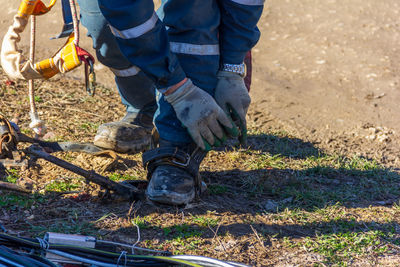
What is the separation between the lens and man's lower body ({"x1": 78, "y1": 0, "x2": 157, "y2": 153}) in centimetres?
248

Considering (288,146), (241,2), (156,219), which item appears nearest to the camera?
(156,219)

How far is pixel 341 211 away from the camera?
2186 mm

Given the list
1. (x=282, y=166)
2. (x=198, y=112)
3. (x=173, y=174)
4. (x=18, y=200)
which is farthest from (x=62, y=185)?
(x=282, y=166)

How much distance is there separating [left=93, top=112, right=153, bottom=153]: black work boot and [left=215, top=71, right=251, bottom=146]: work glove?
1.94 ft

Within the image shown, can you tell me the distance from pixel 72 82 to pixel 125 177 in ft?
4.93

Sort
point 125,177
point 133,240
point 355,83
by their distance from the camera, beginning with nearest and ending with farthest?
1. point 133,240
2. point 125,177
3. point 355,83

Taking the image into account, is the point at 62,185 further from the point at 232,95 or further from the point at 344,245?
the point at 344,245

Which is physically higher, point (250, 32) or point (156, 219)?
point (250, 32)

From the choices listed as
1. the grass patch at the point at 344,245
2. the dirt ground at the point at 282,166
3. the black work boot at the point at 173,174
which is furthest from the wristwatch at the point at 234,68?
the grass patch at the point at 344,245

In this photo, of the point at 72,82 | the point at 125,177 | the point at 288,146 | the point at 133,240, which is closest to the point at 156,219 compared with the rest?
the point at 133,240

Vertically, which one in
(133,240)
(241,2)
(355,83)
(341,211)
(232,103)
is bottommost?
(355,83)

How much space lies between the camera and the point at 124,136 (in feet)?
8.56

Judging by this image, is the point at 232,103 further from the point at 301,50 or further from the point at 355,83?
the point at 301,50

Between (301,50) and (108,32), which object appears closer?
(108,32)
